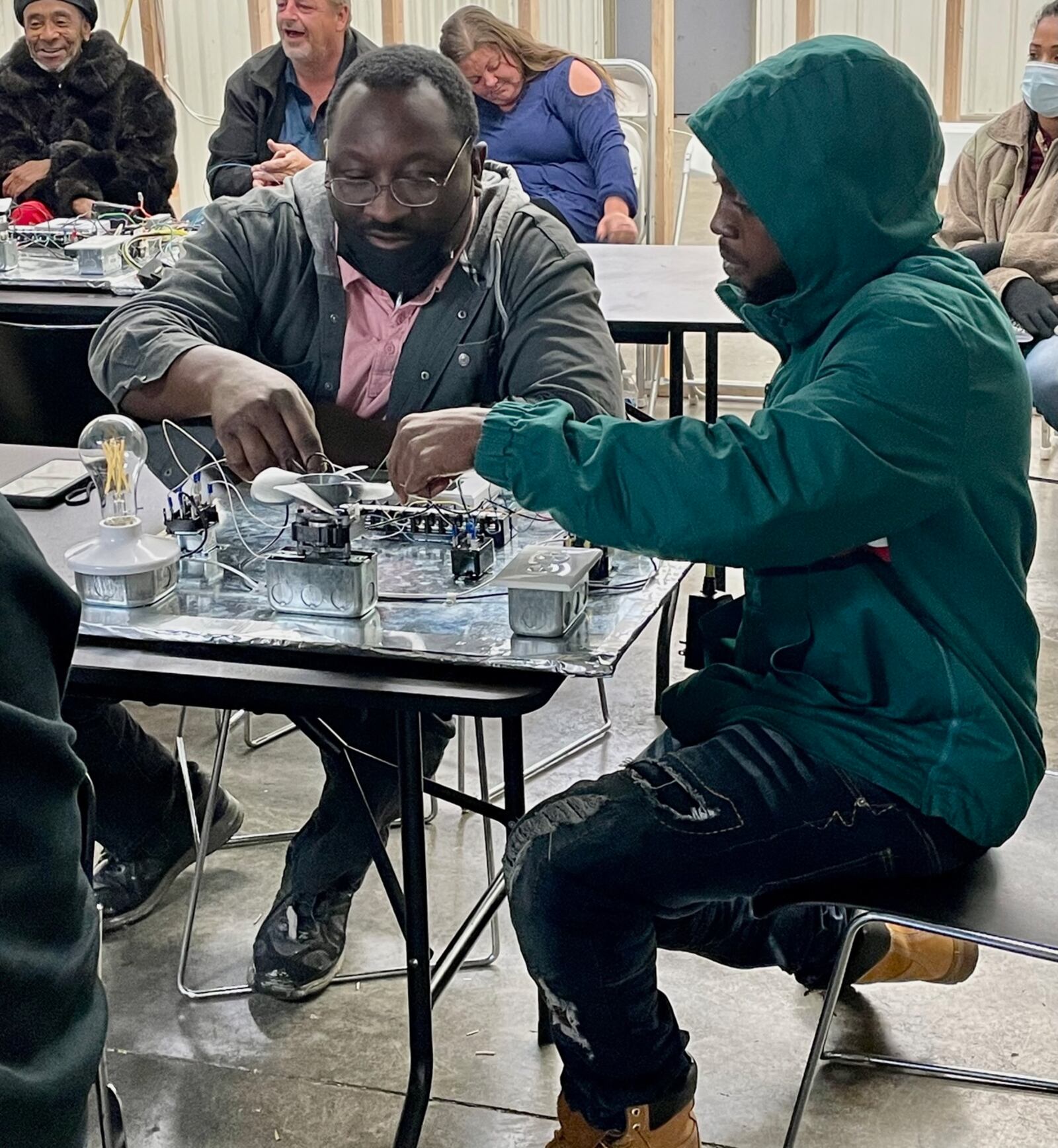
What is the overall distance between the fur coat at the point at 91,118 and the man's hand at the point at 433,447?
152 inches

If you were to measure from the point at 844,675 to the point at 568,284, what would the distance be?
0.90m

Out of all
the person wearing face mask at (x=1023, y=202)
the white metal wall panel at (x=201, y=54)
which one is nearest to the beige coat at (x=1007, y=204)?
the person wearing face mask at (x=1023, y=202)

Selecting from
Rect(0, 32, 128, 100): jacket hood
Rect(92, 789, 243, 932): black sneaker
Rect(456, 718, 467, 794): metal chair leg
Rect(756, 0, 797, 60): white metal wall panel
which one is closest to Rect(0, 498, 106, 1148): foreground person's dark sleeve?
Rect(92, 789, 243, 932): black sneaker

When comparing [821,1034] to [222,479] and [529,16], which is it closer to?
[222,479]

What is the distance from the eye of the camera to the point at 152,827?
243 centimetres

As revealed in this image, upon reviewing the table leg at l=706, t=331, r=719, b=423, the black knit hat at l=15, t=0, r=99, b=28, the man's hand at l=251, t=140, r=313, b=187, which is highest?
the black knit hat at l=15, t=0, r=99, b=28

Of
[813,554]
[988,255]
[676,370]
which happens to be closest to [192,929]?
[813,554]

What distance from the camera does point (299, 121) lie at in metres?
4.90

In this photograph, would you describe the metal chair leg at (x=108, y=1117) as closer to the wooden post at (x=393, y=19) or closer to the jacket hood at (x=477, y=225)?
the jacket hood at (x=477, y=225)

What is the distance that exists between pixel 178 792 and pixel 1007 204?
2808mm

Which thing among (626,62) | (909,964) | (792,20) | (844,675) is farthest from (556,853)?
(792,20)

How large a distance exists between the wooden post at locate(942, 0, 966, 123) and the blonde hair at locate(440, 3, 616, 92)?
214cm

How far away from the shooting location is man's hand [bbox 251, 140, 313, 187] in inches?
167

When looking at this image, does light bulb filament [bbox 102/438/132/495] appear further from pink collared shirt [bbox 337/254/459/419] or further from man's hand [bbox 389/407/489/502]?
pink collared shirt [bbox 337/254/459/419]
